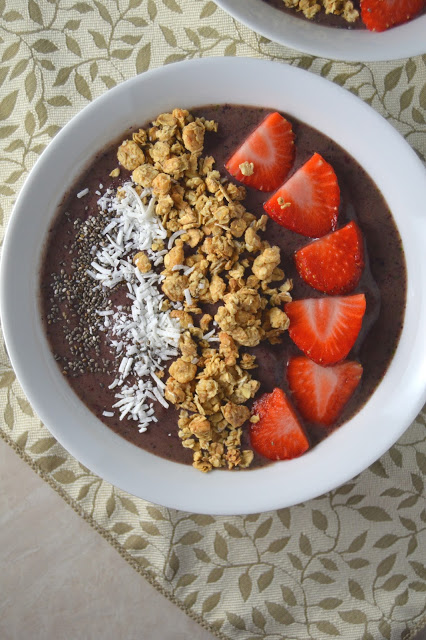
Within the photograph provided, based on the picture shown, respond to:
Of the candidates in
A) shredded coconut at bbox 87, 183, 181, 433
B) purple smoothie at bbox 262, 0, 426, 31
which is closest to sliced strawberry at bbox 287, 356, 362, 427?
shredded coconut at bbox 87, 183, 181, 433

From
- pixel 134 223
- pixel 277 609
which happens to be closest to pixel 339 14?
pixel 134 223

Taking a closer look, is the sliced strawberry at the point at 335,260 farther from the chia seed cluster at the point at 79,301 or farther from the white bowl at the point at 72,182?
the chia seed cluster at the point at 79,301

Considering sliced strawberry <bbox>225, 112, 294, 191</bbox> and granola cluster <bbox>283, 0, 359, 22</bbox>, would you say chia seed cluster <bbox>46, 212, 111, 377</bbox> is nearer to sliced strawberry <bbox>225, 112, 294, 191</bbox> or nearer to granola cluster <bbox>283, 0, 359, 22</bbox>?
sliced strawberry <bbox>225, 112, 294, 191</bbox>

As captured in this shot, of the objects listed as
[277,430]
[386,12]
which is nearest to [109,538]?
[277,430]

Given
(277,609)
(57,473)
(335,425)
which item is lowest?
(277,609)

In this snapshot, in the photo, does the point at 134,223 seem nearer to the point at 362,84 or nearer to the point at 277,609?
the point at 362,84

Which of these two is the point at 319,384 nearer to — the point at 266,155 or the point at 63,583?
the point at 266,155

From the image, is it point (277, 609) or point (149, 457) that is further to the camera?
point (277, 609)
